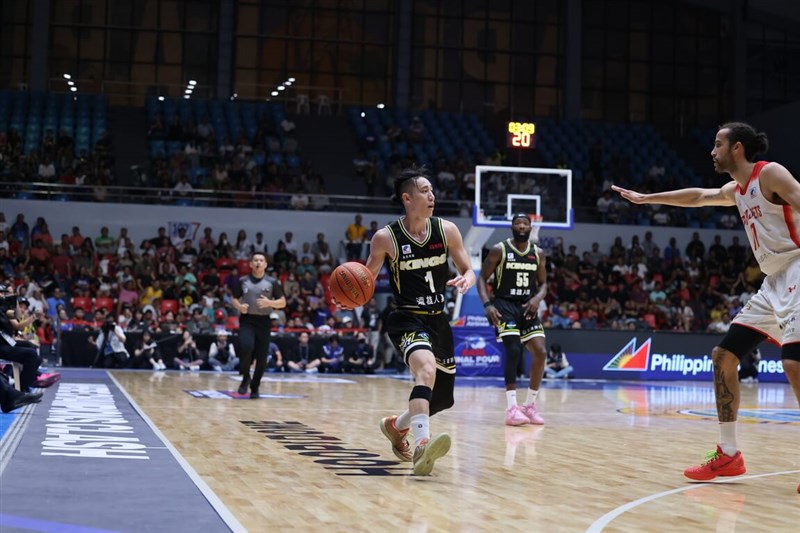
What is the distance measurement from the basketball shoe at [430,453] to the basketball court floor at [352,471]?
0.08m

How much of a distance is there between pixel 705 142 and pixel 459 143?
985cm

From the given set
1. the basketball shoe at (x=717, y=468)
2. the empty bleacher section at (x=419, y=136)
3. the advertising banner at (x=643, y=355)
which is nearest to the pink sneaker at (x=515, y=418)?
the basketball shoe at (x=717, y=468)

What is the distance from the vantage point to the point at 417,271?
23.0 feet

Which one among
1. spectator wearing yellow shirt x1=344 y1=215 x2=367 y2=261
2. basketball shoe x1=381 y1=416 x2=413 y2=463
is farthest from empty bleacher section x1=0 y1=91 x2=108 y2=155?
basketball shoe x1=381 y1=416 x2=413 y2=463

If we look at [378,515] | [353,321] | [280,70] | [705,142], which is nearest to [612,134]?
[705,142]

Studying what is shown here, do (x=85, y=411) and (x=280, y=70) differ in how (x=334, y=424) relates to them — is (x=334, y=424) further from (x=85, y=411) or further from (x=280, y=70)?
(x=280, y=70)

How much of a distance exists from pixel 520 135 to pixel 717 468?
58.2 ft

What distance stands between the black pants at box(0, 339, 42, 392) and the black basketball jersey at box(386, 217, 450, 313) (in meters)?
5.14

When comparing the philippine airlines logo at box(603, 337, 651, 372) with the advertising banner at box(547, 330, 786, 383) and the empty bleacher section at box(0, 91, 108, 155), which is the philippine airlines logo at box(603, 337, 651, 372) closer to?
the advertising banner at box(547, 330, 786, 383)

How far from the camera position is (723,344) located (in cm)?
662

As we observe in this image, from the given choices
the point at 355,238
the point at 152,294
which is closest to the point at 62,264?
the point at 152,294

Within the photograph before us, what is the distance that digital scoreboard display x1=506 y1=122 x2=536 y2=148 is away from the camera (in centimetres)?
2364

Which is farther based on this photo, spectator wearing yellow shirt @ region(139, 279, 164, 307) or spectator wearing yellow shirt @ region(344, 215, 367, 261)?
spectator wearing yellow shirt @ region(344, 215, 367, 261)

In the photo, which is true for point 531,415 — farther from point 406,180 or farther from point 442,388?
point 406,180
